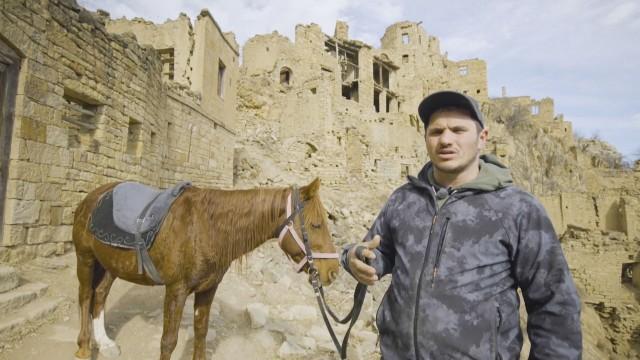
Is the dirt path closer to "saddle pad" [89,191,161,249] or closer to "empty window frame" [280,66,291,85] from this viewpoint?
"saddle pad" [89,191,161,249]

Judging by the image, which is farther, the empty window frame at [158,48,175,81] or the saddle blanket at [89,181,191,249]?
the empty window frame at [158,48,175,81]

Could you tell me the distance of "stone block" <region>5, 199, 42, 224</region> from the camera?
13.1 ft

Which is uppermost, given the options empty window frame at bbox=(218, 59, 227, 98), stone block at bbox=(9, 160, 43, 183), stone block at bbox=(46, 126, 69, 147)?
empty window frame at bbox=(218, 59, 227, 98)

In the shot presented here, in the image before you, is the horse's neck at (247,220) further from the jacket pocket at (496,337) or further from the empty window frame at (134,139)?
the empty window frame at (134,139)

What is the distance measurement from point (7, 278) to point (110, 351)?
1593 millimetres

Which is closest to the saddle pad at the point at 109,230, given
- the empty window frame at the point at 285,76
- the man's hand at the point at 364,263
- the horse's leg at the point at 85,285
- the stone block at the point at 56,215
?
the horse's leg at the point at 85,285

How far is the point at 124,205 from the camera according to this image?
3.06m

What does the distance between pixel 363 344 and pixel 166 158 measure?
668 cm

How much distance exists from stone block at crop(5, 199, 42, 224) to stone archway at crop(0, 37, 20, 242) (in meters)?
0.07

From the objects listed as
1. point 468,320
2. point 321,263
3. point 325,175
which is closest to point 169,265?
point 321,263

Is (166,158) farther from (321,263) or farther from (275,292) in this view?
(321,263)

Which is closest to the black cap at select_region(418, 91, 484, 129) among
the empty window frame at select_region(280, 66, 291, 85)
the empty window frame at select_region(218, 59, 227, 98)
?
the empty window frame at select_region(218, 59, 227, 98)

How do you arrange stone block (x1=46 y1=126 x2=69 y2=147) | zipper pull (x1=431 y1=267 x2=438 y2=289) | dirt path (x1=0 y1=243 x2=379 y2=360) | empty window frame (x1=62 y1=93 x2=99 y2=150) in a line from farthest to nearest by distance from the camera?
empty window frame (x1=62 y1=93 x2=99 y2=150) → stone block (x1=46 y1=126 x2=69 y2=147) → dirt path (x1=0 y1=243 x2=379 y2=360) → zipper pull (x1=431 y1=267 x2=438 y2=289)

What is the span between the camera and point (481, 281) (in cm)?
143
